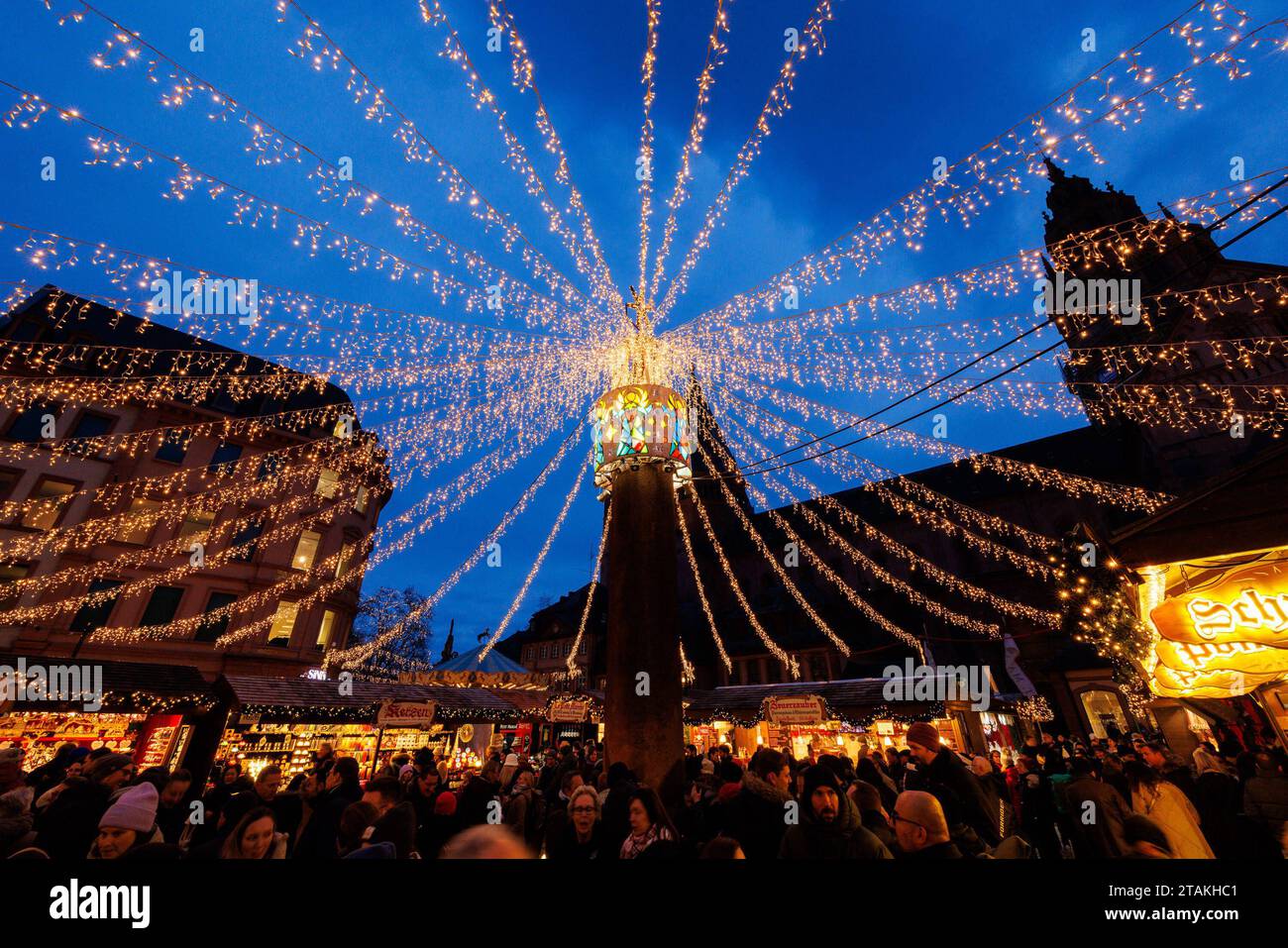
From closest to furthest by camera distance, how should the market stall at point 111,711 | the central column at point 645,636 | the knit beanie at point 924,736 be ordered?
1. the knit beanie at point 924,736
2. the central column at point 645,636
3. the market stall at point 111,711

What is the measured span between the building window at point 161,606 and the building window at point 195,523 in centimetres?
205

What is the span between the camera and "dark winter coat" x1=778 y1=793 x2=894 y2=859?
3.37m

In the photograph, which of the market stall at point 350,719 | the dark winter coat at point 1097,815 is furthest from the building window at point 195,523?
the dark winter coat at point 1097,815

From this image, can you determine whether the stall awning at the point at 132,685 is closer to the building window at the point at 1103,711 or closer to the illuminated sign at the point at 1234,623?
the illuminated sign at the point at 1234,623

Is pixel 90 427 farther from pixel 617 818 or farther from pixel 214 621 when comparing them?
pixel 617 818

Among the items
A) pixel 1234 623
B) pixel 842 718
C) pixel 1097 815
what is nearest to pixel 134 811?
pixel 1097 815

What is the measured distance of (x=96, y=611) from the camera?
17672 mm

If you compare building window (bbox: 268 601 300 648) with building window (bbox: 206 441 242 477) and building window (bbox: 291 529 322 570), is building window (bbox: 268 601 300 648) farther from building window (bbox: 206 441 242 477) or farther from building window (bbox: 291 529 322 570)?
building window (bbox: 206 441 242 477)

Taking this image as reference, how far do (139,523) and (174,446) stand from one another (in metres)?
3.76

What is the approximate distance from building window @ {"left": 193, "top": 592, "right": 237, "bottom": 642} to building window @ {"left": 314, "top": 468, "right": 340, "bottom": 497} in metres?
5.38

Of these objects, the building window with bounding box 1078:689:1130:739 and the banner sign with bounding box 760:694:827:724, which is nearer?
the banner sign with bounding box 760:694:827:724

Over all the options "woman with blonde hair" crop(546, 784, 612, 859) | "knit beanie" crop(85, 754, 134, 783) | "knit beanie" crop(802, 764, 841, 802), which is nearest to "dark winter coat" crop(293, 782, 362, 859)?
"woman with blonde hair" crop(546, 784, 612, 859)

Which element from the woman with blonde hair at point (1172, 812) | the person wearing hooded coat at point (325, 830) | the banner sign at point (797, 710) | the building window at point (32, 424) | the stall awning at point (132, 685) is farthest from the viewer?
the building window at point (32, 424)

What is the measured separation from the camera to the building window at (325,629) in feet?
70.6
